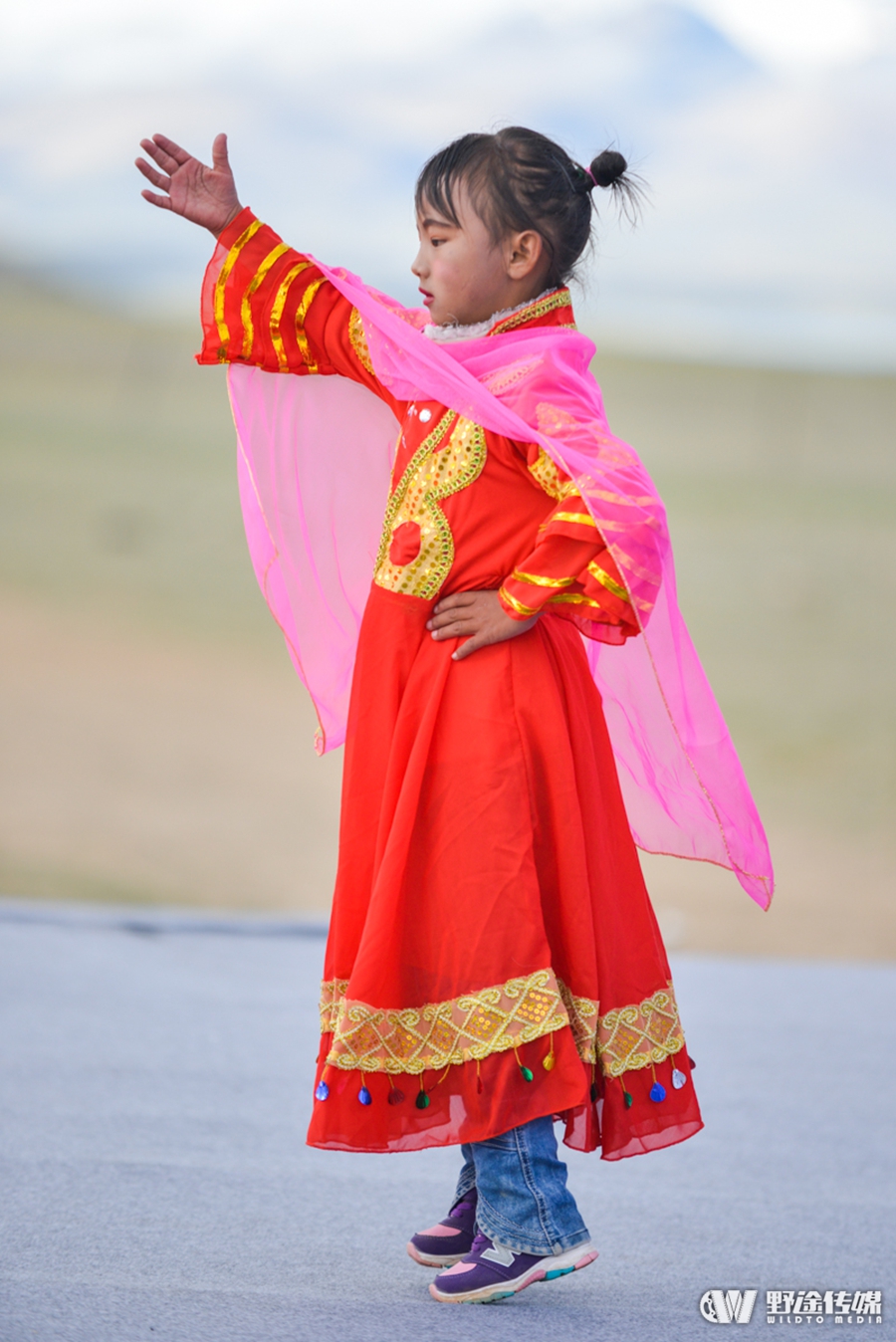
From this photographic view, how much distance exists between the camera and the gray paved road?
1335mm

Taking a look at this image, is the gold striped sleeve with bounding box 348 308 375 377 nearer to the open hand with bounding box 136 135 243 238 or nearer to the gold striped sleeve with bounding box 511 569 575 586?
the open hand with bounding box 136 135 243 238

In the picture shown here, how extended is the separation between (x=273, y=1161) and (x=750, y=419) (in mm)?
16639

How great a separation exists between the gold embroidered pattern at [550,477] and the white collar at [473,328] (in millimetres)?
152

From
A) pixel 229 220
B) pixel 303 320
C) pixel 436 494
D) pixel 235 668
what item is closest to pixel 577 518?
pixel 436 494

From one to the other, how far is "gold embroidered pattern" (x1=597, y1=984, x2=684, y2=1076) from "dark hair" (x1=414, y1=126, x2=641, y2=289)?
71 cm

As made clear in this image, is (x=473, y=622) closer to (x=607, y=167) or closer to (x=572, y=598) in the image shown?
(x=572, y=598)

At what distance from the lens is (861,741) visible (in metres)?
6.47

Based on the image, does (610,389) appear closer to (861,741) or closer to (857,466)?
(857,466)

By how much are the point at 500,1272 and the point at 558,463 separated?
0.74m

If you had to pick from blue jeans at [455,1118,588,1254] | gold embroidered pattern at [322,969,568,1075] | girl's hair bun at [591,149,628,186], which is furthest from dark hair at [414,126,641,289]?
blue jeans at [455,1118,588,1254]

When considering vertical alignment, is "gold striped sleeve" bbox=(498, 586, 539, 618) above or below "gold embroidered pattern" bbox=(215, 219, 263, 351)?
below

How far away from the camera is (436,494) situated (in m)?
1.40

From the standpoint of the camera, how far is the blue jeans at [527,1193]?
53.1 inches

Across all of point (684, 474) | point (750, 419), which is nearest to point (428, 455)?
point (684, 474)
